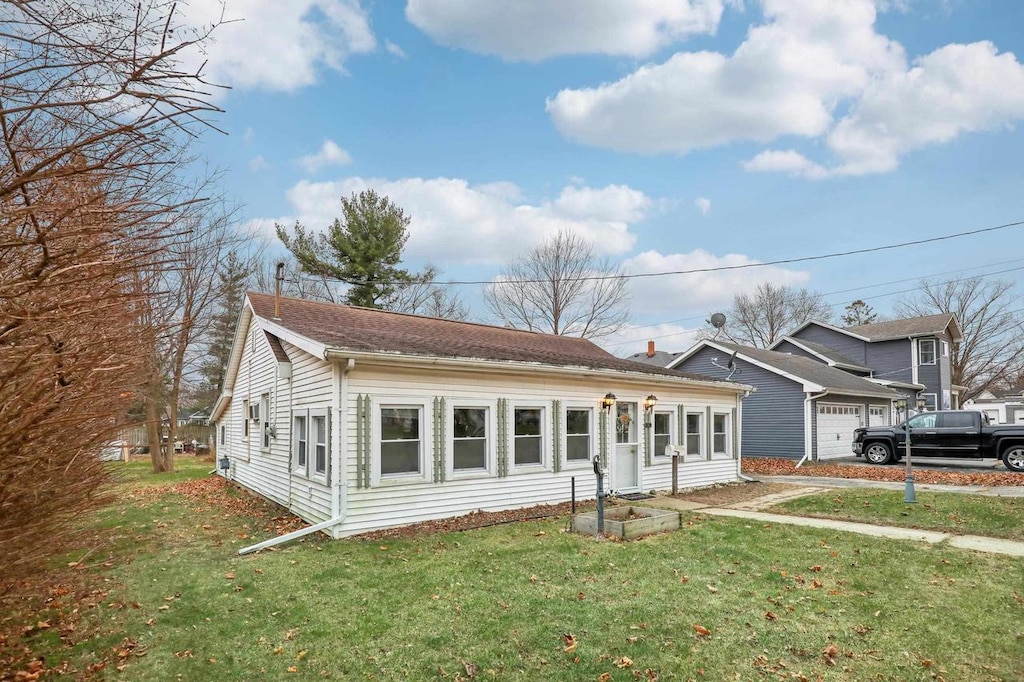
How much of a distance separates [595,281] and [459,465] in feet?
67.8

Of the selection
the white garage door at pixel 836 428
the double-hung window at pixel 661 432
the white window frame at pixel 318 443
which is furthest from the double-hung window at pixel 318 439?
the white garage door at pixel 836 428

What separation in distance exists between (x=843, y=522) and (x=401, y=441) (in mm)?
7596

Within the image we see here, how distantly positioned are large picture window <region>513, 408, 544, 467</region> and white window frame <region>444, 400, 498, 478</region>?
21.8 inches

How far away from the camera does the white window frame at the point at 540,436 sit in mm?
10484

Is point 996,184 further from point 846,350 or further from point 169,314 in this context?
point 169,314

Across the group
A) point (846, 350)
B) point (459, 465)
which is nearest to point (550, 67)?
point (459, 465)

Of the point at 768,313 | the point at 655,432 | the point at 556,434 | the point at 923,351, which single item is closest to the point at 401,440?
the point at 556,434

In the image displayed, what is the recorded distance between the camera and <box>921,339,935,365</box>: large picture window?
28000mm


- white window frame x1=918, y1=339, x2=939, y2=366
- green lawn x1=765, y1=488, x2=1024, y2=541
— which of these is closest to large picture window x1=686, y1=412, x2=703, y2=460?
green lawn x1=765, y1=488, x2=1024, y2=541

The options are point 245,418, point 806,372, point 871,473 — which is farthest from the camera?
point 806,372

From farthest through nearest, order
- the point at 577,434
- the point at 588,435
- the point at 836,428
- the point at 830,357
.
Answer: the point at 830,357
the point at 836,428
the point at 588,435
the point at 577,434

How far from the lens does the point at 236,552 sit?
25.9 ft

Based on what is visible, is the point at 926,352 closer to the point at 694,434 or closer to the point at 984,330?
the point at 984,330

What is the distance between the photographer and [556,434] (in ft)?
36.6
